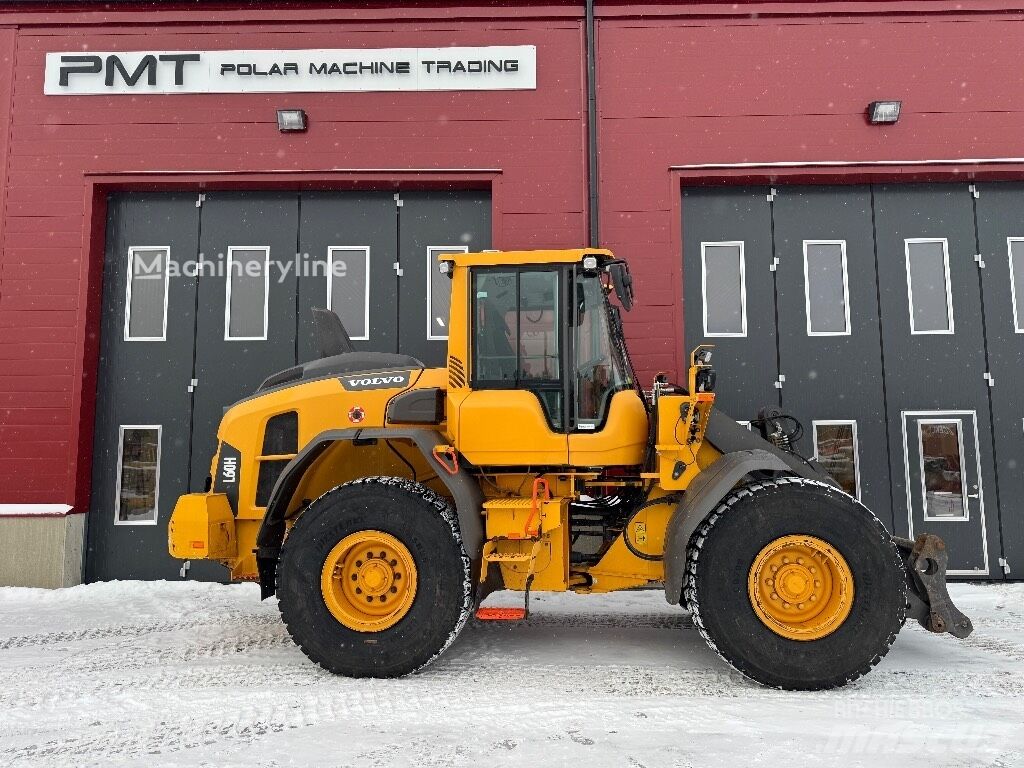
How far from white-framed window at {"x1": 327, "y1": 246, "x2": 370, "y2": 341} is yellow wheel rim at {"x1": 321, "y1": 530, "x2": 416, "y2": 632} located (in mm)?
4276

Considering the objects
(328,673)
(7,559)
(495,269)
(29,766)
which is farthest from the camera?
(7,559)

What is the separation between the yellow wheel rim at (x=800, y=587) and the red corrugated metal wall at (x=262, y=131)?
15.8ft

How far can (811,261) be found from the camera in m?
8.05

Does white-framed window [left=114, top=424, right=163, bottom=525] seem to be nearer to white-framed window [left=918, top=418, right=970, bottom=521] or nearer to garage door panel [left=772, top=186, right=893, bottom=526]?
garage door panel [left=772, top=186, right=893, bottom=526]

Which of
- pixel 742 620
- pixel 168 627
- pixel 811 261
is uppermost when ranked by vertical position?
pixel 811 261

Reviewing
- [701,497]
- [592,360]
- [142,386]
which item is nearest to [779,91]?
[592,360]

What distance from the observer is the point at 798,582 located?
149 inches

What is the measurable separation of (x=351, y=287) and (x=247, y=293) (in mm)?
1328

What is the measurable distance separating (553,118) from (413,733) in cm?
702

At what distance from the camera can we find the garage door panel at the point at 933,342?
7551 mm

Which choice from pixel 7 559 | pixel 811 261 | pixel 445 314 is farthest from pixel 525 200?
pixel 7 559

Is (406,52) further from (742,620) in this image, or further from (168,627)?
(742,620)

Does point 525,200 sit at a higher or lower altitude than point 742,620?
higher

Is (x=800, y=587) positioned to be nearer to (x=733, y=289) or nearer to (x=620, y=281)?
(x=620, y=281)
